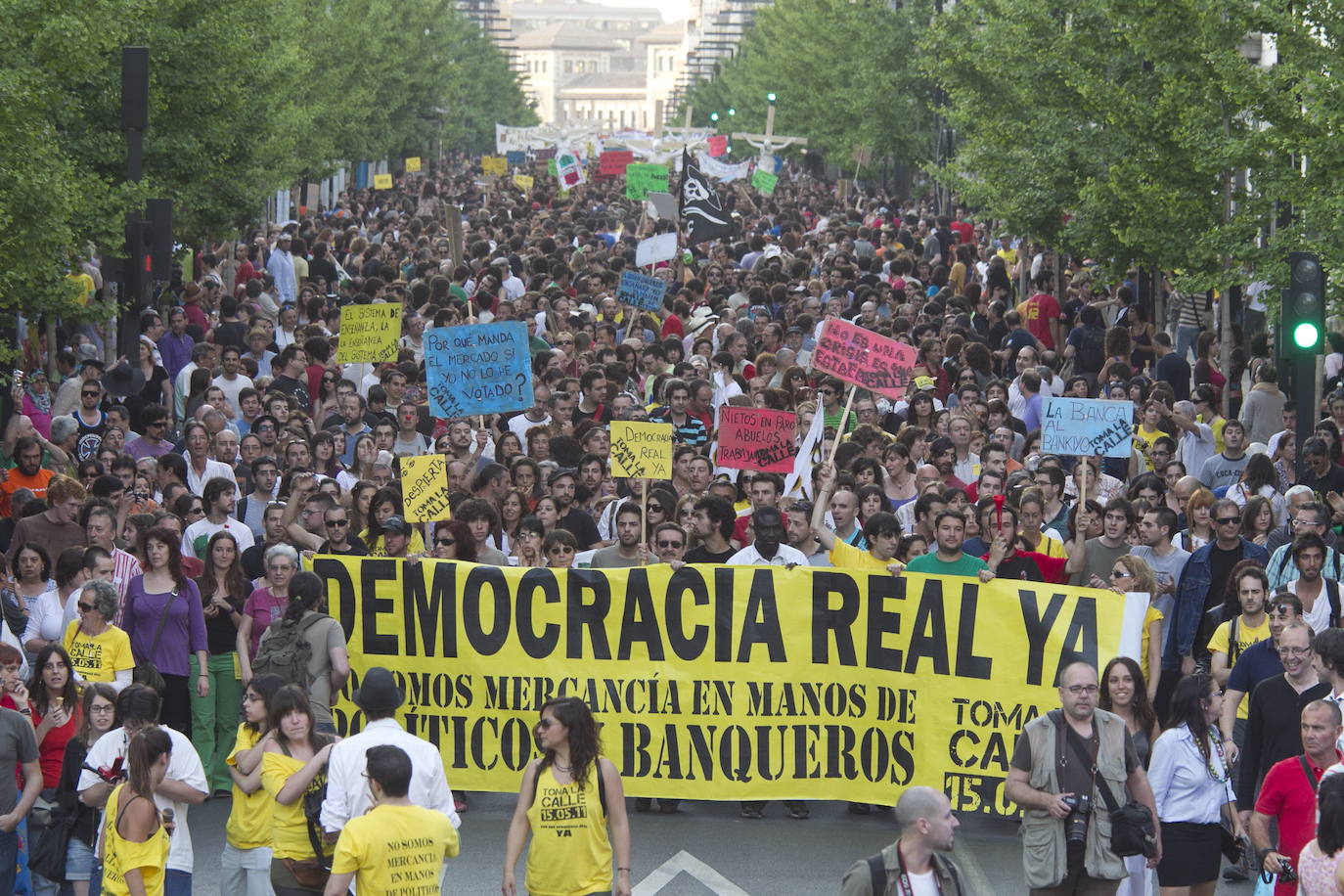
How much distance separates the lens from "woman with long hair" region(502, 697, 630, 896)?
317 inches

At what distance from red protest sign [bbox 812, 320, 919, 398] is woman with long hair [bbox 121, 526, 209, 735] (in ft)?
18.1

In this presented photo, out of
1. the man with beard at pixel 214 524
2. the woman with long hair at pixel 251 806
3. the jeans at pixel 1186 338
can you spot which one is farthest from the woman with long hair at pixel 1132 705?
the jeans at pixel 1186 338

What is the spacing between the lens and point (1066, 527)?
43.4ft

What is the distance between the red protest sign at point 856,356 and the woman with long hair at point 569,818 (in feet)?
24.1

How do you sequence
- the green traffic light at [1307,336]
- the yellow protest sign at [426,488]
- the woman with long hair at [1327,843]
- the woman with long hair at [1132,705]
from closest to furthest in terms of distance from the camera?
1. the woman with long hair at [1327,843]
2. the woman with long hair at [1132,705]
3. the yellow protest sign at [426,488]
4. the green traffic light at [1307,336]

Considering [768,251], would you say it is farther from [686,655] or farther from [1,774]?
[1,774]

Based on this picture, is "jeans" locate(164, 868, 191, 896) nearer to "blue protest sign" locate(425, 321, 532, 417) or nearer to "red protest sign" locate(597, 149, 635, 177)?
"blue protest sign" locate(425, 321, 532, 417)

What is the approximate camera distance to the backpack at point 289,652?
10227mm

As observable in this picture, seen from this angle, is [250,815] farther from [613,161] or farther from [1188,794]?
[613,161]

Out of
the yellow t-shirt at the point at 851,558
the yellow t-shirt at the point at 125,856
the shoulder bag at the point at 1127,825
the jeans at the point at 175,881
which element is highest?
the yellow t-shirt at the point at 851,558

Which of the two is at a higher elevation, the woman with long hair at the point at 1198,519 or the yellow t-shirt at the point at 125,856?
the woman with long hair at the point at 1198,519

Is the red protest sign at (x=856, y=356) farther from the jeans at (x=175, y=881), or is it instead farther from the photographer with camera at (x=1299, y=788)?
the jeans at (x=175, y=881)

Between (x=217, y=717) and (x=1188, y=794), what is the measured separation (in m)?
5.10

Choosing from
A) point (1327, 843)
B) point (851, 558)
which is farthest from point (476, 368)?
point (1327, 843)
